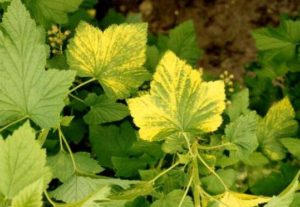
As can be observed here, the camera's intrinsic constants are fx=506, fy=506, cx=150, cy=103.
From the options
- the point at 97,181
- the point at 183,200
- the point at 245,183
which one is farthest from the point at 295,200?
the point at 245,183

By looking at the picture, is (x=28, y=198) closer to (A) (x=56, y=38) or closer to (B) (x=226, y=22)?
(A) (x=56, y=38)

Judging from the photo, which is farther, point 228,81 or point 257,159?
point 228,81

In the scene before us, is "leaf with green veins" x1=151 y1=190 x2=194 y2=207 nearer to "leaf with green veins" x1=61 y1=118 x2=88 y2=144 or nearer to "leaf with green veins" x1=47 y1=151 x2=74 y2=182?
"leaf with green veins" x1=47 y1=151 x2=74 y2=182

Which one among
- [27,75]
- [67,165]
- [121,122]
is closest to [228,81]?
[121,122]

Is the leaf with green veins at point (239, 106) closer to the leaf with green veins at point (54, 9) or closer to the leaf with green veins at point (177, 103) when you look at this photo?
the leaf with green veins at point (177, 103)

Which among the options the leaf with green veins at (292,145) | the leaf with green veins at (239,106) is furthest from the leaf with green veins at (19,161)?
the leaf with green veins at (292,145)

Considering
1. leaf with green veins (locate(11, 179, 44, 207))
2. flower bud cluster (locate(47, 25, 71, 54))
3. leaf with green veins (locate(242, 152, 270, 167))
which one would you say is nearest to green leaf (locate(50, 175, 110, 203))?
leaf with green veins (locate(11, 179, 44, 207))
